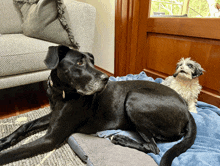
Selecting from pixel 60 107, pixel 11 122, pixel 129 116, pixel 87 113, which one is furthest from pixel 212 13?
pixel 11 122

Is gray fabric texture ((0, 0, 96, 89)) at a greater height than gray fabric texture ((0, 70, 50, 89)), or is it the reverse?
gray fabric texture ((0, 0, 96, 89))

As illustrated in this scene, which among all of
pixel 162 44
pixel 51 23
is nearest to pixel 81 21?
pixel 51 23

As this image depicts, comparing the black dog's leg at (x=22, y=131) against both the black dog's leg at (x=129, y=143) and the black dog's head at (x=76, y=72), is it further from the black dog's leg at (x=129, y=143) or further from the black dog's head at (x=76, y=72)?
the black dog's leg at (x=129, y=143)

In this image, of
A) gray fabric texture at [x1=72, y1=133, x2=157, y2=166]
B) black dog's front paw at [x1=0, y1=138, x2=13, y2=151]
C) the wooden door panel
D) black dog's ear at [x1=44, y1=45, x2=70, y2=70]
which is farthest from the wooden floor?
the wooden door panel

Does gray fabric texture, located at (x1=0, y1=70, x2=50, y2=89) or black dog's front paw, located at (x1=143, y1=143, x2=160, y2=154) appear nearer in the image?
black dog's front paw, located at (x1=143, y1=143, x2=160, y2=154)

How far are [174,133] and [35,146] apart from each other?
3.40ft

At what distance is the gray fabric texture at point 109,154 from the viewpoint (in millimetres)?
1091

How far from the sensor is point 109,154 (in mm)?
1161

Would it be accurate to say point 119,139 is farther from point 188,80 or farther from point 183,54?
point 183,54

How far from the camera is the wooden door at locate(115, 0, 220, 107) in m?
1.75

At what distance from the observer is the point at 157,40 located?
229 cm

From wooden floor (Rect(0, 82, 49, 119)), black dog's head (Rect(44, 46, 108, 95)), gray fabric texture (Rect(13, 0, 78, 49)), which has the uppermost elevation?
gray fabric texture (Rect(13, 0, 78, 49))

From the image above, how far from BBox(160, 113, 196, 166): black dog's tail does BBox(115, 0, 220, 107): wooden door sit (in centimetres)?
75

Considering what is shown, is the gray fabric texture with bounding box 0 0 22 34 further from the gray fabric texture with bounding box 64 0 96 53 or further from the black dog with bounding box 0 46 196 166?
the black dog with bounding box 0 46 196 166
